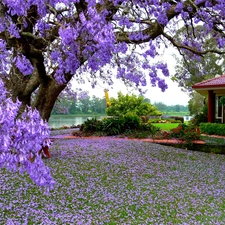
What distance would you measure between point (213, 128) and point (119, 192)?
38.6 feet

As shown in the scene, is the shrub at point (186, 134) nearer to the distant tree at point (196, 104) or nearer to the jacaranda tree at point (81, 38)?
the jacaranda tree at point (81, 38)

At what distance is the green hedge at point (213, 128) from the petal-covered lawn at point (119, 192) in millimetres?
6755

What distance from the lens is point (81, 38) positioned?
6625mm

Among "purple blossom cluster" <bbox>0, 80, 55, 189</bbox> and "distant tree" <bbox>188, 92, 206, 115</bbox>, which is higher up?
"distant tree" <bbox>188, 92, 206, 115</bbox>

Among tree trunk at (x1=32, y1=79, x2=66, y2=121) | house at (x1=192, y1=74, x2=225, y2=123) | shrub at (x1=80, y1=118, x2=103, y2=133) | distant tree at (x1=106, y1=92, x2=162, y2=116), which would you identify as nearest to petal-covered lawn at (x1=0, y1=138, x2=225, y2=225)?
tree trunk at (x1=32, y1=79, x2=66, y2=121)

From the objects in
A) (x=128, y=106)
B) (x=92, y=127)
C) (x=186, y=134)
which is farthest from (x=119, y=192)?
(x=128, y=106)

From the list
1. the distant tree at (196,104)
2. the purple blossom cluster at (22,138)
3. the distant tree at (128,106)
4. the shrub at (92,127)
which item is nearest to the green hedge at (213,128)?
the shrub at (92,127)

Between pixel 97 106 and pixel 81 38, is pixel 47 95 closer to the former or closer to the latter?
pixel 81 38

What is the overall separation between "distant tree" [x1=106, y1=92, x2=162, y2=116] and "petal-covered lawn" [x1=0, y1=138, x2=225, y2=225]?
17145 millimetres

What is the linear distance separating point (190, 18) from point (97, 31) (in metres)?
4.38

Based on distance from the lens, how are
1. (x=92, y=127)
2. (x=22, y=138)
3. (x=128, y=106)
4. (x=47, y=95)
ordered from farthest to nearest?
(x=128, y=106) < (x=92, y=127) < (x=47, y=95) < (x=22, y=138)

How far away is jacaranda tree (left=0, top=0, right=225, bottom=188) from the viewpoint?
661 cm

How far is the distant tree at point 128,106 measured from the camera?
2753 cm

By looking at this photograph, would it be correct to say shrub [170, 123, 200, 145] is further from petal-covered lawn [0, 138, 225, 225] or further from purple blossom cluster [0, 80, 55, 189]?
purple blossom cluster [0, 80, 55, 189]
